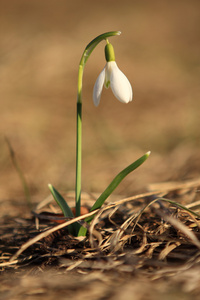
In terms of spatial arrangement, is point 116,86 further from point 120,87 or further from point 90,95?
point 90,95

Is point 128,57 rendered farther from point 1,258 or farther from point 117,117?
point 1,258

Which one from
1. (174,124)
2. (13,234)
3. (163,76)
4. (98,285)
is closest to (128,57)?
(163,76)

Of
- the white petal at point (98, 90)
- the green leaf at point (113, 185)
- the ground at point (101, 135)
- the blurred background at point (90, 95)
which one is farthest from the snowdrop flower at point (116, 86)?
the blurred background at point (90, 95)

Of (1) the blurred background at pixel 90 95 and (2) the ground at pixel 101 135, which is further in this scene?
(1) the blurred background at pixel 90 95

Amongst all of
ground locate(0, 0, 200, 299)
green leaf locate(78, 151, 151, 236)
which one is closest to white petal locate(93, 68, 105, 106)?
green leaf locate(78, 151, 151, 236)

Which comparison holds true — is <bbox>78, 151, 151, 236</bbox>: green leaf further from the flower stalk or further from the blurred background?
the blurred background

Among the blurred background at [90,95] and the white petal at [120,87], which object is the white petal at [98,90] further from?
the blurred background at [90,95]
